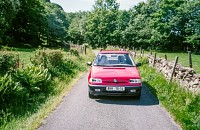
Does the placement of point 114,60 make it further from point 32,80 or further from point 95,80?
point 32,80

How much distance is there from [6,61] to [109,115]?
4.14 m

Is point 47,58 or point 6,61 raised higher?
point 6,61

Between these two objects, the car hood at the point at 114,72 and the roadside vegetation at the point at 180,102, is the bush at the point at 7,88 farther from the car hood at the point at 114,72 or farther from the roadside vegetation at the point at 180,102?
the roadside vegetation at the point at 180,102

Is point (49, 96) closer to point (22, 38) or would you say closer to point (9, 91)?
point (9, 91)

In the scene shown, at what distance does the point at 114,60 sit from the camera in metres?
11.2

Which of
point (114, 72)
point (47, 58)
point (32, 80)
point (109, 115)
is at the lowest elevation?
point (109, 115)

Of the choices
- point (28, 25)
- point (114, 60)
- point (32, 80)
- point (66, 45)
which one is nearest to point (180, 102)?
point (114, 60)

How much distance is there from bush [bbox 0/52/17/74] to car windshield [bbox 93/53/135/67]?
313 cm

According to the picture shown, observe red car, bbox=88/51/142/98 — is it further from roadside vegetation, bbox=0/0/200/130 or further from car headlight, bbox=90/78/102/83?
roadside vegetation, bbox=0/0/200/130

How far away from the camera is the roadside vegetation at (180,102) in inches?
274

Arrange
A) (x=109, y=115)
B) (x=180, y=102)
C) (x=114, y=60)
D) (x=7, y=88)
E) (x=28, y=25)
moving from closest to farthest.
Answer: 1. (x=109, y=115)
2. (x=7, y=88)
3. (x=180, y=102)
4. (x=114, y=60)
5. (x=28, y=25)

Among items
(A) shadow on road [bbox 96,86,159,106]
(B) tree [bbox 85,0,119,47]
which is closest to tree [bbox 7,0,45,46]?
(B) tree [bbox 85,0,119,47]

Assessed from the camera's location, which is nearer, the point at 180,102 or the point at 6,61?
the point at 180,102

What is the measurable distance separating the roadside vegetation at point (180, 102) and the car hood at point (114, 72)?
1327 millimetres
